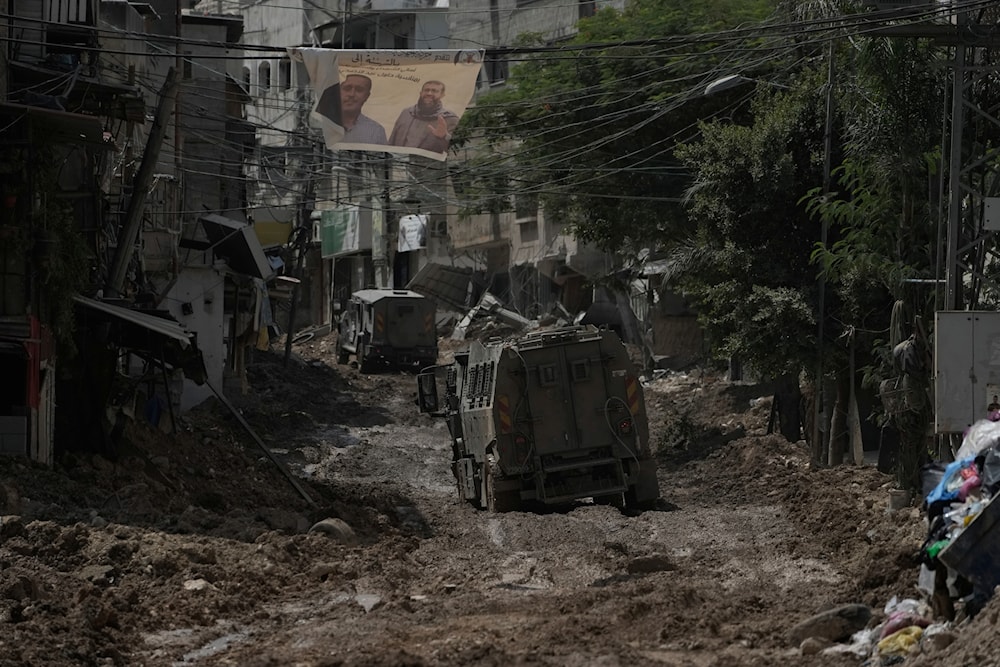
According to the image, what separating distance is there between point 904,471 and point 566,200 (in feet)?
51.7

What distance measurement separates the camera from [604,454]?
2027 cm

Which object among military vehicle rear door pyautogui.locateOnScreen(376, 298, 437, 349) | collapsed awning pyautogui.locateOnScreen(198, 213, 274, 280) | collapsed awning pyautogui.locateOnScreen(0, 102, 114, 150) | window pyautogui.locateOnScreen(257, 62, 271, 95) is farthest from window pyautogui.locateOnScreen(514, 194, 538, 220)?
window pyautogui.locateOnScreen(257, 62, 271, 95)

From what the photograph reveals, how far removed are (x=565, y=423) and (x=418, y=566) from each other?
4.72 metres

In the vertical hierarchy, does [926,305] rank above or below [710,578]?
above

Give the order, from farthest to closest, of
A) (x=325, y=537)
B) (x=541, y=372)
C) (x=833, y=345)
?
1. (x=833, y=345)
2. (x=541, y=372)
3. (x=325, y=537)

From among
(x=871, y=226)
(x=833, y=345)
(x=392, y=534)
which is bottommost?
(x=392, y=534)

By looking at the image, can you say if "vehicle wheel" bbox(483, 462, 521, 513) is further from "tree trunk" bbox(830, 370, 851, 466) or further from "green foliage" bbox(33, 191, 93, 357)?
"tree trunk" bbox(830, 370, 851, 466)

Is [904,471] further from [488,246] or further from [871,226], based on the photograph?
[488,246]

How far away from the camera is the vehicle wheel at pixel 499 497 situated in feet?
66.4

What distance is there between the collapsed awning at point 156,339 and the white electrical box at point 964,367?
1024 cm

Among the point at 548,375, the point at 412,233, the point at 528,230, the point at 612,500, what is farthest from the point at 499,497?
the point at 412,233

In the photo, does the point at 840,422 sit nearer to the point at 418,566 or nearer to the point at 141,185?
the point at 418,566

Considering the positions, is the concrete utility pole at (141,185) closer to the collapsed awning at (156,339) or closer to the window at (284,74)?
the collapsed awning at (156,339)

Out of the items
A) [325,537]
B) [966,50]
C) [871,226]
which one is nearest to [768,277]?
[871,226]
